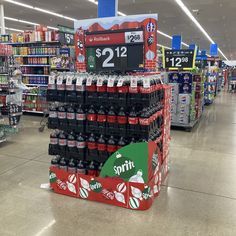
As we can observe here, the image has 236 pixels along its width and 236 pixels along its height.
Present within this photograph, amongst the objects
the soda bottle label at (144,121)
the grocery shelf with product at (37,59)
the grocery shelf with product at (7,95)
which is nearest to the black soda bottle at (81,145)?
the soda bottle label at (144,121)

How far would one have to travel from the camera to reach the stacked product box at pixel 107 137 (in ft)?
9.84

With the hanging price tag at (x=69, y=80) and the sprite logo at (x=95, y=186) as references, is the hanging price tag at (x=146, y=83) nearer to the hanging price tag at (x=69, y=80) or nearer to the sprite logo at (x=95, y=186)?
the hanging price tag at (x=69, y=80)

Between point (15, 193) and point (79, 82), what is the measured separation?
68.1 inches

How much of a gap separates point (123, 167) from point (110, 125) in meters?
0.52

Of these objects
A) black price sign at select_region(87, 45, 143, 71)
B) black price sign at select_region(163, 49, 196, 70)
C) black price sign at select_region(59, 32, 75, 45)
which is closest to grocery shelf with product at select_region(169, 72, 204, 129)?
black price sign at select_region(163, 49, 196, 70)

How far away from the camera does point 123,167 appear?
3051 mm

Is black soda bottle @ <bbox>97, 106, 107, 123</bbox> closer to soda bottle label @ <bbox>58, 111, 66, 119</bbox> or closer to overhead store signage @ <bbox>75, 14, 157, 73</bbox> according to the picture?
soda bottle label @ <bbox>58, 111, 66, 119</bbox>

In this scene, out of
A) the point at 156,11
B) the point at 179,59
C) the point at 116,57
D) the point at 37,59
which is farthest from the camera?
the point at 156,11

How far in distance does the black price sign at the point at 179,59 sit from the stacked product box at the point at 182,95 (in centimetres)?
36

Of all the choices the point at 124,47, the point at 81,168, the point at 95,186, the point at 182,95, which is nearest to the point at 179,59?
the point at 182,95

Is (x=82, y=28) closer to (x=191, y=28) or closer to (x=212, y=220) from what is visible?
(x=212, y=220)

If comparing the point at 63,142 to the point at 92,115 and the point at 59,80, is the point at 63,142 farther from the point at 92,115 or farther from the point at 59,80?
the point at 59,80

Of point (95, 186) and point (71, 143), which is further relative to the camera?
point (71, 143)

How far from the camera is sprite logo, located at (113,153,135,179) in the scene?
9.92ft
